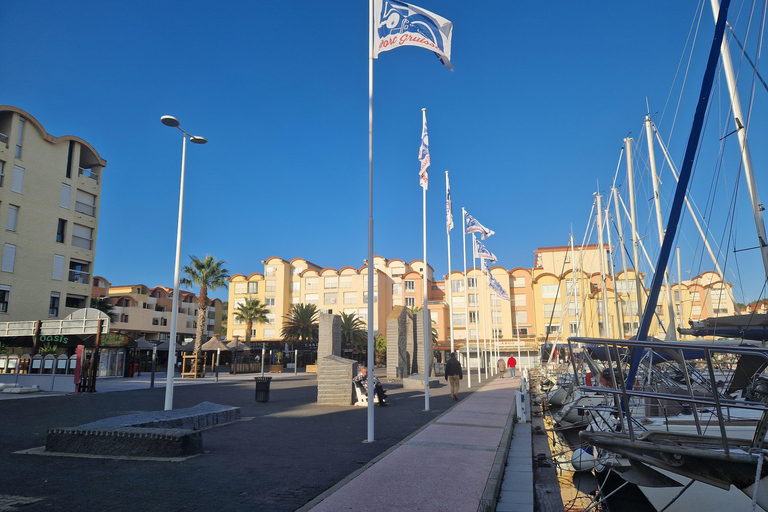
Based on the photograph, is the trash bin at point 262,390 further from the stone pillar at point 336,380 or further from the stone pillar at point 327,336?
the stone pillar at point 327,336

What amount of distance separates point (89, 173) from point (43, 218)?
18.9ft

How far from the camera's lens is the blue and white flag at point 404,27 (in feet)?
38.8

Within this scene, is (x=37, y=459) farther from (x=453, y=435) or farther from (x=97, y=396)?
(x=97, y=396)

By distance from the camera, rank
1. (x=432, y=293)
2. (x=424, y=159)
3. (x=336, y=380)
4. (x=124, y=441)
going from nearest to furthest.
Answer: (x=124, y=441), (x=424, y=159), (x=336, y=380), (x=432, y=293)

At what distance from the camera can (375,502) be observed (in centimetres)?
568

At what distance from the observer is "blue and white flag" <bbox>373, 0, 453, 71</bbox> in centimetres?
Result: 1183

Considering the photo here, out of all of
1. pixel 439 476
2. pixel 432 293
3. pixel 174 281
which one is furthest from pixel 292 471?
pixel 432 293

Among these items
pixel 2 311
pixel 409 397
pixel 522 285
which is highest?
pixel 522 285

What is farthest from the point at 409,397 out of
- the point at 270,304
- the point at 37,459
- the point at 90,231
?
the point at 270,304

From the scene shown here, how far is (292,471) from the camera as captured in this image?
7438 millimetres

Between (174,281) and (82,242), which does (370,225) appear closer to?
(174,281)

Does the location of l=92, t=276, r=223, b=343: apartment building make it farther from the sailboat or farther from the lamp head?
the sailboat

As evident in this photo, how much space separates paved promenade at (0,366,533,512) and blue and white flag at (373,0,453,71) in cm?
864

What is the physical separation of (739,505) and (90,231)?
142 feet
